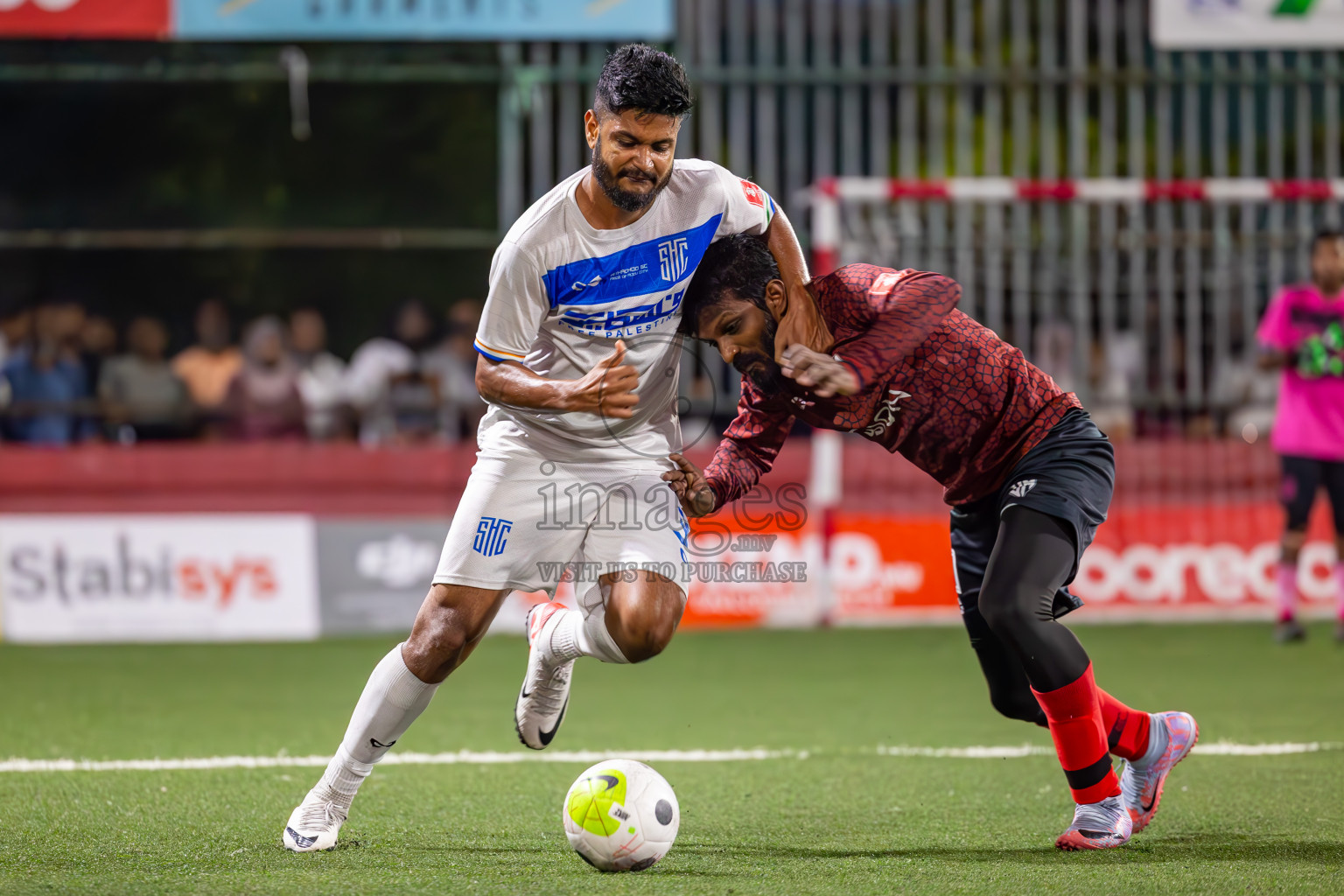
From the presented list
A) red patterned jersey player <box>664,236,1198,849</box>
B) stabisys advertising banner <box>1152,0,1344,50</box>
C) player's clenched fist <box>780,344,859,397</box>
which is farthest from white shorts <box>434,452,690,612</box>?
stabisys advertising banner <box>1152,0,1344,50</box>

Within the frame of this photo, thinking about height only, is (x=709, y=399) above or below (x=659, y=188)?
below

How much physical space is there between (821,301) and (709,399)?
6.22m

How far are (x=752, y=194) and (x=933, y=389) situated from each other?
892 mm

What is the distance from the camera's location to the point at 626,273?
4.71m

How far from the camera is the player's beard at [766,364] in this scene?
4.60 metres

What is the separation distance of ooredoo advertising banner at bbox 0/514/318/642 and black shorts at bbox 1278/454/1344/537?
6229 mm

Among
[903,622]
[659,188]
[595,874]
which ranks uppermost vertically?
[659,188]

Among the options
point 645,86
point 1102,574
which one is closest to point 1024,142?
point 1102,574

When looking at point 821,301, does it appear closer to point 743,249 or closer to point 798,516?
point 743,249

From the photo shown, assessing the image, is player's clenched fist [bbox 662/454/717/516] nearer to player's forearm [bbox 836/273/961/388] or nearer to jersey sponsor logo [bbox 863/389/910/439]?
jersey sponsor logo [bbox 863/389/910/439]

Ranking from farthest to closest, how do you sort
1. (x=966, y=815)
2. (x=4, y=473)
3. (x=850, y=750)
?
(x=4, y=473)
(x=850, y=750)
(x=966, y=815)

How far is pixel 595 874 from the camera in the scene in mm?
4301

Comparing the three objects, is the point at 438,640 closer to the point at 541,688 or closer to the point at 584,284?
the point at 541,688

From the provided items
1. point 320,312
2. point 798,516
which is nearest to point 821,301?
point 798,516
